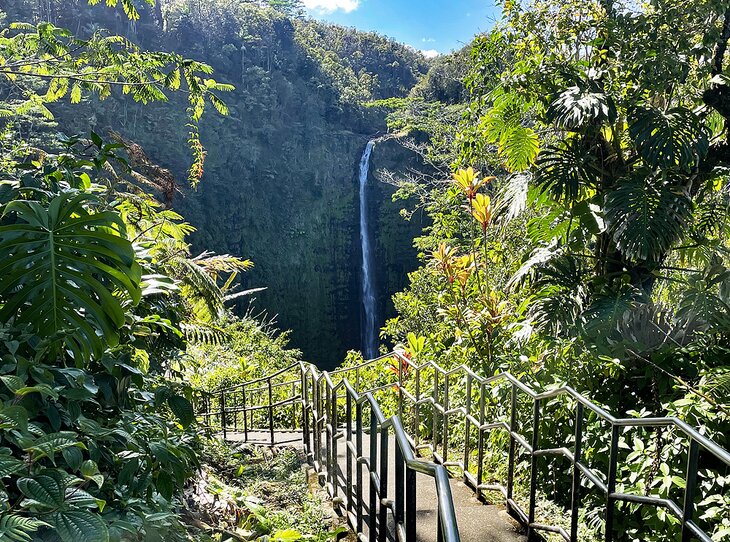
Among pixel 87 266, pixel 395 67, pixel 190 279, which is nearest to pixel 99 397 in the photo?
pixel 87 266

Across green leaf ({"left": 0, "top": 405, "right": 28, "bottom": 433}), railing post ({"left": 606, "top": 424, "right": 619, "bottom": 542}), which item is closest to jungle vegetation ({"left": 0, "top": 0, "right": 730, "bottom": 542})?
green leaf ({"left": 0, "top": 405, "right": 28, "bottom": 433})

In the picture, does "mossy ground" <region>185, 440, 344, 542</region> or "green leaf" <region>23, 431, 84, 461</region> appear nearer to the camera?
"green leaf" <region>23, 431, 84, 461</region>

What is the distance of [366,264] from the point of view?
25078 millimetres

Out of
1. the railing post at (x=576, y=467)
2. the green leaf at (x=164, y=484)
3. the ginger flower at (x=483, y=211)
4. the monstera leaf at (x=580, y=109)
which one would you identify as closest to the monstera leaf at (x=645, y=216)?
the monstera leaf at (x=580, y=109)

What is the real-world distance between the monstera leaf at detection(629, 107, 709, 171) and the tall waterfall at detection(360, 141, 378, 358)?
19899mm

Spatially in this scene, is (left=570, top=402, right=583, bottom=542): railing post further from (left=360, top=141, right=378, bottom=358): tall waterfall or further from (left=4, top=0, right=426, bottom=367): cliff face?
(left=4, top=0, right=426, bottom=367): cliff face

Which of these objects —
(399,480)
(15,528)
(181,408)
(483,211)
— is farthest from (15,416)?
(483,211)

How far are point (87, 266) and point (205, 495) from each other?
1935 millimetres

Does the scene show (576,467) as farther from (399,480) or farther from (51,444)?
(51,444)

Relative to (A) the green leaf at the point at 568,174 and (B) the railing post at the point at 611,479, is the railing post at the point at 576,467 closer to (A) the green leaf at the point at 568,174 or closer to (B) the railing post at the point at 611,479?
(B) the railing post at the point at 611,479

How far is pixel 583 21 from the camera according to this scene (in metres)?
3.88

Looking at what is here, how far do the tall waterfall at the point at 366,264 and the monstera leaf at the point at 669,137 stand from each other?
783 inches

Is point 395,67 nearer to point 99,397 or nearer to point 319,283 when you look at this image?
point 319,283

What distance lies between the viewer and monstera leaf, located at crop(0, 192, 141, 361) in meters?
1.50
